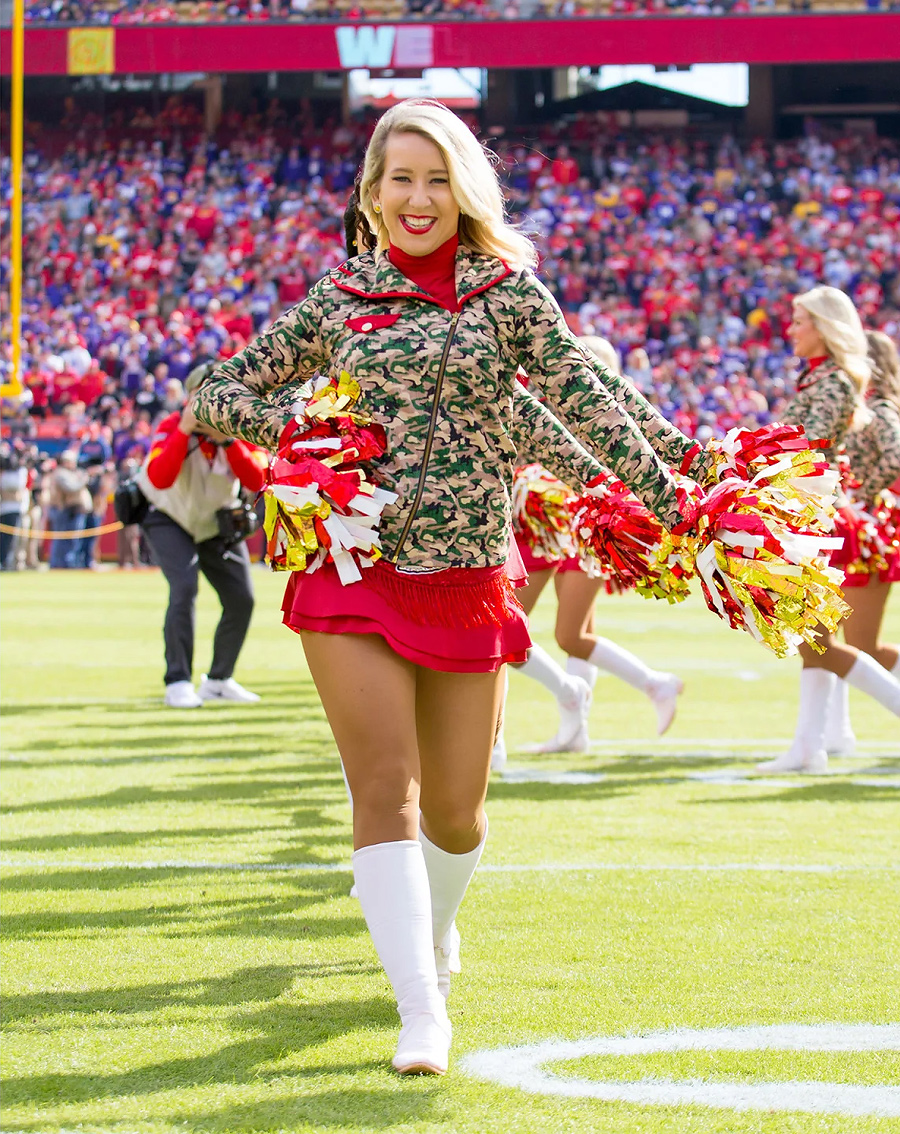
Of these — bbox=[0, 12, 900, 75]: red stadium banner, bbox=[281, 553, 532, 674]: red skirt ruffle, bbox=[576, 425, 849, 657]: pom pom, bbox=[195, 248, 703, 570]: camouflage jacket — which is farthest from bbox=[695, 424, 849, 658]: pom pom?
bbox=[0, 12, 900, 75]: red stadium banner

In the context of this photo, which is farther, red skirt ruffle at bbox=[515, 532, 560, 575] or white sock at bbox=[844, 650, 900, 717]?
red skirt ruffle at bbox=[515, 532, 560, 575]

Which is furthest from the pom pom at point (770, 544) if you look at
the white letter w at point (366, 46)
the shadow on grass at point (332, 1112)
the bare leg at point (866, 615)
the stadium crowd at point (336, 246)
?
the white letter w at point (366, 46)

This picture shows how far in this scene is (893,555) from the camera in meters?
6.62

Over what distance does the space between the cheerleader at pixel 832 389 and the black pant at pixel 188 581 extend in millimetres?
3403

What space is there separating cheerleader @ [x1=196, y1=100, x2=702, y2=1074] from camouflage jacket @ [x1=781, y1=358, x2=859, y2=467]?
3119 millimetres

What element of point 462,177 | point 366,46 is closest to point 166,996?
point 462,177

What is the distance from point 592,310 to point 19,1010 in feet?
78.9

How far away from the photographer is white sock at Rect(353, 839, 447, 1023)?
281 cm

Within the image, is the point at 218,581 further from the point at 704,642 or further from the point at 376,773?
the point at 376,773

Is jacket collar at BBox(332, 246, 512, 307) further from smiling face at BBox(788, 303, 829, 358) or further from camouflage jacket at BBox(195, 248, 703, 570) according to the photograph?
smiling face at BBox(788, 303, 829, 358)

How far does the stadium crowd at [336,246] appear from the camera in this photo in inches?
979

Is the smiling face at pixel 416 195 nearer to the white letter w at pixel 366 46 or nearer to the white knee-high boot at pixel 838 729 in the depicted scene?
the white knee-high boot at pixel 838 729

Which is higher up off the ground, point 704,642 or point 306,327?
point 306,327

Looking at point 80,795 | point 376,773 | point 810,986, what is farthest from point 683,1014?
point 80,795
